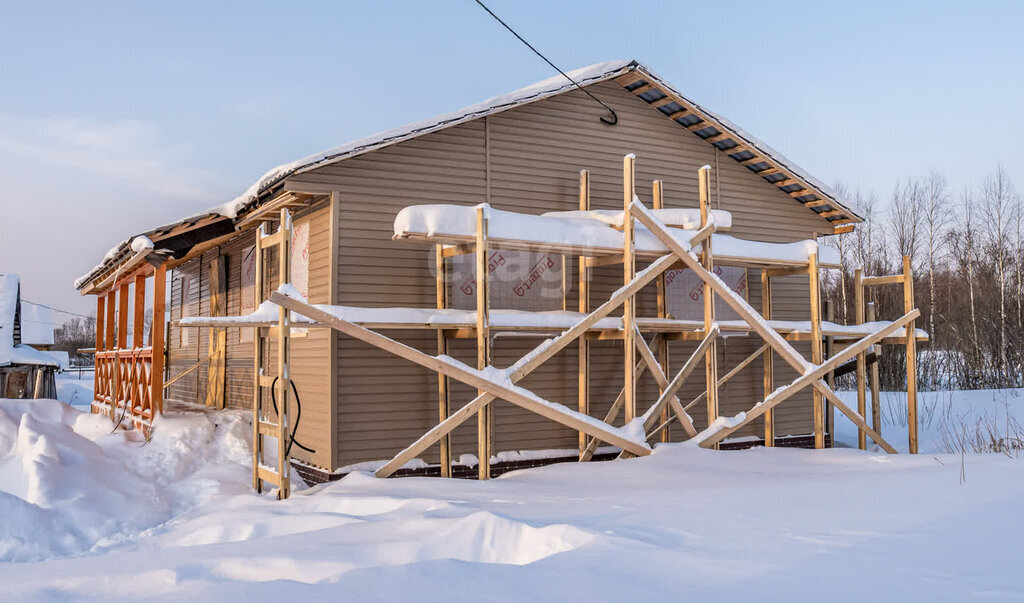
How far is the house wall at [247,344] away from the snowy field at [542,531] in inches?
50.9

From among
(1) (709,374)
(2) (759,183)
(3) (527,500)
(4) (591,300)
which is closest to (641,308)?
(4) (591,300)

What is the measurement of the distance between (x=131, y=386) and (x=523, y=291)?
7.84m

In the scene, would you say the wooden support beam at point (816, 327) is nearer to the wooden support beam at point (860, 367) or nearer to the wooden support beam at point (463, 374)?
the wooden support beam at point (860, 367)

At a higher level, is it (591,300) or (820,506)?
(591,300)

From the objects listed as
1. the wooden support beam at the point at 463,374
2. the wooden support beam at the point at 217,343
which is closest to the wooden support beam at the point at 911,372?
the wooden support beam at the point at 463,374

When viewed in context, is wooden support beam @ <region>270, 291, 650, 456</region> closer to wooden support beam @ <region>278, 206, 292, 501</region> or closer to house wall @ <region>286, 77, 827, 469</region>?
wooden support beam @ <region>278, 206, 292, 501</region>

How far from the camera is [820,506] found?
651cm

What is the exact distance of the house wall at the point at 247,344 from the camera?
34.3ft

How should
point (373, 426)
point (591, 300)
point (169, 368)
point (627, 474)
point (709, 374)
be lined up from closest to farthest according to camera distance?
point (627, 474)
point (373, 426)
point (709, 374)
point (591, 300)
point (169, 368)

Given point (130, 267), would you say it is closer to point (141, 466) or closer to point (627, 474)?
point (141, 466)

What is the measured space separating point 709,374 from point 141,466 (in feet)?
26.6

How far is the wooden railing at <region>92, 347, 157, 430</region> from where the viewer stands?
43.6ft

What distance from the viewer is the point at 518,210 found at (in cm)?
1177

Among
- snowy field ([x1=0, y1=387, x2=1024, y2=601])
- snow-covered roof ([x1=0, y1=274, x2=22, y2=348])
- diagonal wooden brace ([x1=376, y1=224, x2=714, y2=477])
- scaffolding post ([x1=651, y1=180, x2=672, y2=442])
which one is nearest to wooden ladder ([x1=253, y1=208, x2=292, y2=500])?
snowy field ([x1=0, y1=387, x2=1024, y2=601])
